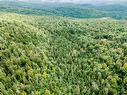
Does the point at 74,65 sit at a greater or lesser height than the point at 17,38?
lesser

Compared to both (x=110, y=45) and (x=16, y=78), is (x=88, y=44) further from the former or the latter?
(x=16, y=78)

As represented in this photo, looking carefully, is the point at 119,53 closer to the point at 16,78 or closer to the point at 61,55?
the point at 61,55

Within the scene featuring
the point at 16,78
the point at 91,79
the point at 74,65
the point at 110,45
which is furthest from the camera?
the point at 110,45

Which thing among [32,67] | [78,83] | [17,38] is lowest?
[78,83]

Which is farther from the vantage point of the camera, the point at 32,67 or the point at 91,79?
the point at 91,79

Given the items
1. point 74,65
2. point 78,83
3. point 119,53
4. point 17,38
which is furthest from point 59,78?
point 119,53

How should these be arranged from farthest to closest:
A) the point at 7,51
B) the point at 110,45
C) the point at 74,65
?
the point at 110,45 < the point at 74,65 < the point at 7,51
